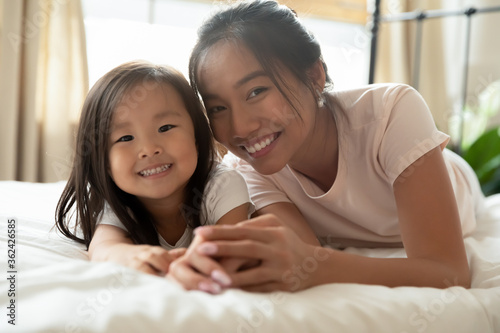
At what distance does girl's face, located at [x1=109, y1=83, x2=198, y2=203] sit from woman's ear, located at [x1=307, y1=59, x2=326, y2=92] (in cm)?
32

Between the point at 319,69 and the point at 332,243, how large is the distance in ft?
1.46

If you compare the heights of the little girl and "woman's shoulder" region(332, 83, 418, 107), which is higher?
"woman's shoulder" region(332, 83, 418, 107)

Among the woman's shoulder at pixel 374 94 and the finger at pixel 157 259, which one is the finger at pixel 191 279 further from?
the woman's shoulder at pixel 374 94

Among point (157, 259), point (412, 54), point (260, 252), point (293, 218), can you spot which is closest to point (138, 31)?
point (412, 54)

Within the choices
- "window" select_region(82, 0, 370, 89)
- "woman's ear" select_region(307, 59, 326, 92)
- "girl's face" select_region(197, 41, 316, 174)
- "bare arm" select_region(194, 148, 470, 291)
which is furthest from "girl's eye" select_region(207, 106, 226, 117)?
"window" select_region(82, 0, 370, 89)

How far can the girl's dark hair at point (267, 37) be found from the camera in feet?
3.61

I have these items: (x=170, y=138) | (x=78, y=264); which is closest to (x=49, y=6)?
(x=170, y=138)

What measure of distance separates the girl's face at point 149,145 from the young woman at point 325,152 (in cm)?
9

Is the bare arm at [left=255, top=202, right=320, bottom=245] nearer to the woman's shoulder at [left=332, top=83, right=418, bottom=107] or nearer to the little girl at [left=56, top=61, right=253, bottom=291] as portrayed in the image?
the little girl at [left=56, top=61, right=253, bottom=291]

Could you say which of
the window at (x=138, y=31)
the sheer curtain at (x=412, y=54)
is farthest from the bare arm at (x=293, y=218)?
the sheer curtain at (x=412, y=54)

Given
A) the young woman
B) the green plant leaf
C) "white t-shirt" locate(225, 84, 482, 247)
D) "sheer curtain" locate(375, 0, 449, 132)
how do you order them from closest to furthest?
the young woman
"white t-shirt" locate(225, 84, 482, 247)
the green plant leaf
"sheer curtain" locate(375, 0, 449, 132)

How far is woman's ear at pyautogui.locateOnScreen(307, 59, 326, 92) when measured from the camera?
1205mm

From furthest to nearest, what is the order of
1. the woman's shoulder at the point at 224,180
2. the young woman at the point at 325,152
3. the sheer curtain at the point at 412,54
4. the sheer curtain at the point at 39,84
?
1. the sheer curtain at the point at 412,54
2. the sheer curtain at the point at 39,84
3. the woman's shoulder at the point at 224,180
4. the young woman at the point at 325,152

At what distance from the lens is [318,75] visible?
1.22 m
